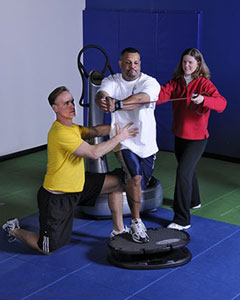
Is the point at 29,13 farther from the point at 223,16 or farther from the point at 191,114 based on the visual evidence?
the point at 191,114

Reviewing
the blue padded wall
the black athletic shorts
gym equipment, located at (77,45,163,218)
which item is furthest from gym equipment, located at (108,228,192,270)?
the blue padded wall

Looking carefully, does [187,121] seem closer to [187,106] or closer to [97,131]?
[187,106]

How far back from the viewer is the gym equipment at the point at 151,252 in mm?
4105

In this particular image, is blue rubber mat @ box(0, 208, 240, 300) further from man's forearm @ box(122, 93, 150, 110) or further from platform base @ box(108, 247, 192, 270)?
man's forearm @ box(122, 93, 150, 110)

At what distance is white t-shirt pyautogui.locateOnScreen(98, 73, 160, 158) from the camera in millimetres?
4312

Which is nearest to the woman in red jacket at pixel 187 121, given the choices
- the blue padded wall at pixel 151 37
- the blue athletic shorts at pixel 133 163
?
the blue athletic shorts at pixel 133 163

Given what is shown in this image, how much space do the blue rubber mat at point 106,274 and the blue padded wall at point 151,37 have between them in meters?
2.79

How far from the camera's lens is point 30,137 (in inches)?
287

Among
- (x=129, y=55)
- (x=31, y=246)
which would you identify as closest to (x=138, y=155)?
(x=129, y=55)

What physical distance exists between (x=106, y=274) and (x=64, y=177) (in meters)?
0.77

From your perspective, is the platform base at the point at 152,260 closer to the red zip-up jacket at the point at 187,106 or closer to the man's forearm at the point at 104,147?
the man's forearm at the point at 104,147

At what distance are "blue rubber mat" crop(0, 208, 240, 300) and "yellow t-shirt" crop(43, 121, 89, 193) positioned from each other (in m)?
0.54

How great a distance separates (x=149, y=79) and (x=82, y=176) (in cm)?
90

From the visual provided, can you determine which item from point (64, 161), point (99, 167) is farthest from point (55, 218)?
point (99, 167)
